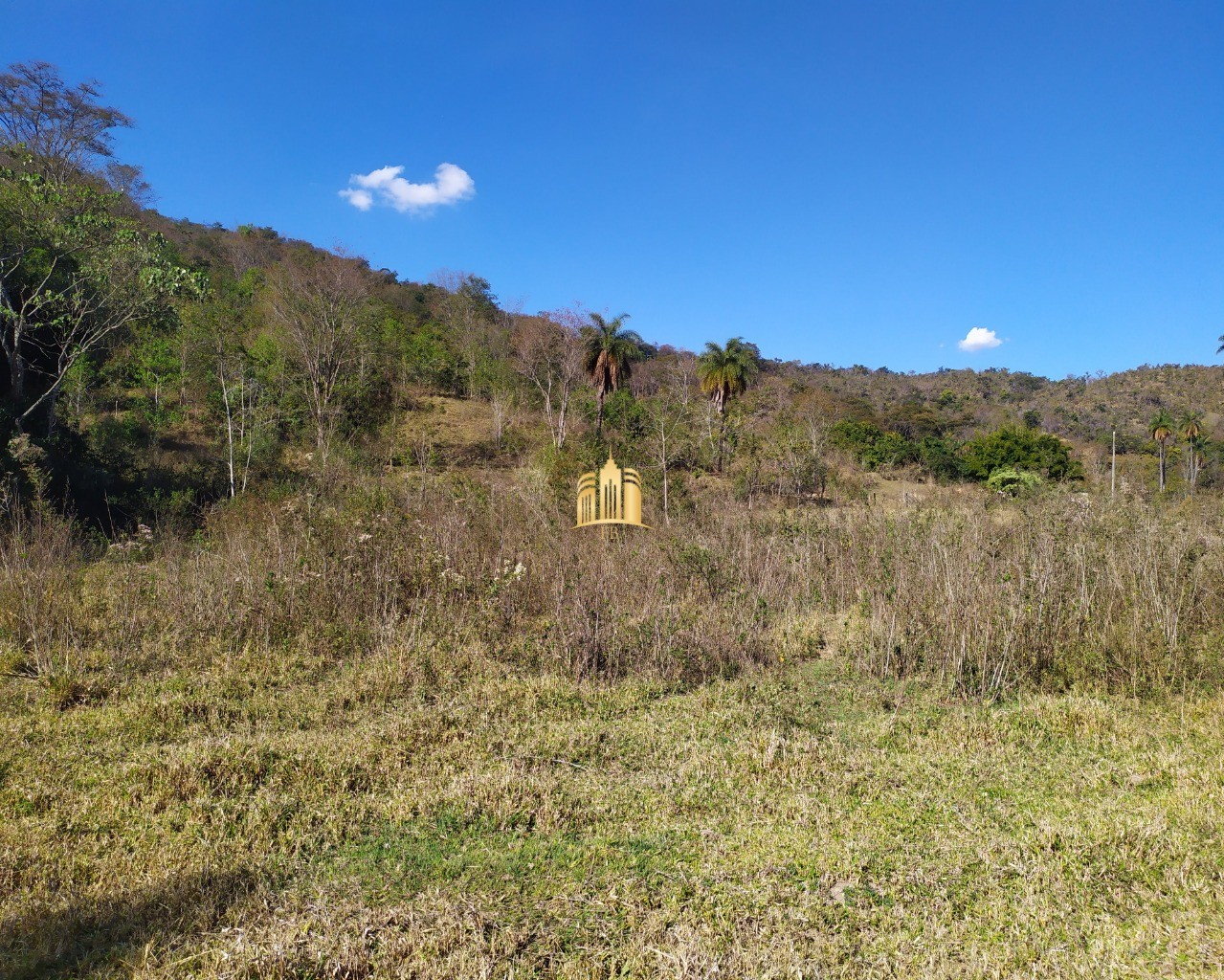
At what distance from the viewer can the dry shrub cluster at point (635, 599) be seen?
16.9 ft

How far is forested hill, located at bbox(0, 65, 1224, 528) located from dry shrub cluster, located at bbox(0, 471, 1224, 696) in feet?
10.2

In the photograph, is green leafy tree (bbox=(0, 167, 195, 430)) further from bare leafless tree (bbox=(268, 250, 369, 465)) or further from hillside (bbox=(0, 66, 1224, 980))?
bare leafless tree (bbox=(268, 250, 369, 465))

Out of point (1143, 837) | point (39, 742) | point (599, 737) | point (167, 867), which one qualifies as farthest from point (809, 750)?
point (39, 742)

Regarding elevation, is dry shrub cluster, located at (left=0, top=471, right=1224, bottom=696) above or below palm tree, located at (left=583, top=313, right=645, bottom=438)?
below

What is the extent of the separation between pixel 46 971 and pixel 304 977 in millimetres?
758

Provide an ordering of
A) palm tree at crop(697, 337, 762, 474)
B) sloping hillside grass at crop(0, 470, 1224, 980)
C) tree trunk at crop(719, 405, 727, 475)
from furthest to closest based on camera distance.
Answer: palm tree at crop(697, 337, 762, 474), tree trunk at crop(719, 405, 727, 475), sloping hillside grass at crop(0, 470, 1224, 980)

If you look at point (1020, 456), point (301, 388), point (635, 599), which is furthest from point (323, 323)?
point (1020, 456)

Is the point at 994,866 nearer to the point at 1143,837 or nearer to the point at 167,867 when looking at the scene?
the point at 1143,837

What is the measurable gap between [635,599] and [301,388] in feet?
67.0

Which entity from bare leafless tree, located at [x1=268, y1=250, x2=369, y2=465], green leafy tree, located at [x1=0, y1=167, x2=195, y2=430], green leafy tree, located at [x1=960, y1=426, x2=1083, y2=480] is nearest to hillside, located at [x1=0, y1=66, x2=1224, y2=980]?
green leafy tree, located at [x1=0, y1=167, x2=195, y2=430]

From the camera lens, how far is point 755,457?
19938mm

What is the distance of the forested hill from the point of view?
1282 centimetres

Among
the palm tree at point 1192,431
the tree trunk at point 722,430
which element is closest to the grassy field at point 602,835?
the tree trunk at point 722,430

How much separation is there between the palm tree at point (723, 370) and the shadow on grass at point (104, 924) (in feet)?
81.9
